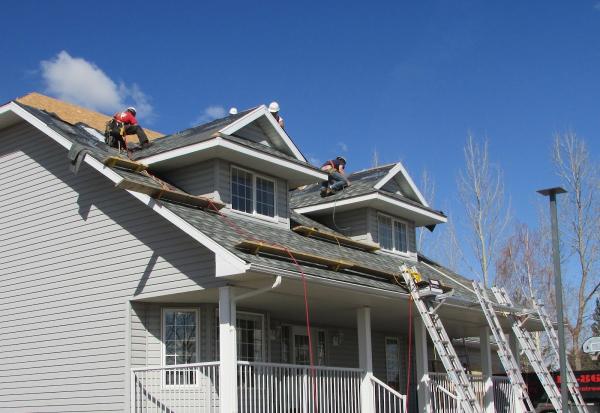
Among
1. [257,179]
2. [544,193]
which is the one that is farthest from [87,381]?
[544,193]

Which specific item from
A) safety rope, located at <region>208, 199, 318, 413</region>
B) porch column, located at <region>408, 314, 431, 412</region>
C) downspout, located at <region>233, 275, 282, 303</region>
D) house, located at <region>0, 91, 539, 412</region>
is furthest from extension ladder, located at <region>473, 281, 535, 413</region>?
downspout, located at <region>233, 275, 282, 303</region>

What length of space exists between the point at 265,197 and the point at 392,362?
7.50 metres

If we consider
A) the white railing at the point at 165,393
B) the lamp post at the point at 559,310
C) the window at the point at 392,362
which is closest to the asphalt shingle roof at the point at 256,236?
the white railing at the point at 165,393

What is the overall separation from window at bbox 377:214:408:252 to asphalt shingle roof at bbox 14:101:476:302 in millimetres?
1607

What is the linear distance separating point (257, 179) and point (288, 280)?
460 centimetres

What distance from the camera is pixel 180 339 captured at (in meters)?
14.2

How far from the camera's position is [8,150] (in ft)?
54.7

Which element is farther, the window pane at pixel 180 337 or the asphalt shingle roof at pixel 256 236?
the window pane at pixel 180 337

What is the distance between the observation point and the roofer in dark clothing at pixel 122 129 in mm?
16312

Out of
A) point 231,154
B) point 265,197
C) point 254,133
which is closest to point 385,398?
point 265,197

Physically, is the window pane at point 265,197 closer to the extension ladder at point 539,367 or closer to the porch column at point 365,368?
the porch column at point 365,368

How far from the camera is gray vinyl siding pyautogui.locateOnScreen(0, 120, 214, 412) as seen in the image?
44.5 ft

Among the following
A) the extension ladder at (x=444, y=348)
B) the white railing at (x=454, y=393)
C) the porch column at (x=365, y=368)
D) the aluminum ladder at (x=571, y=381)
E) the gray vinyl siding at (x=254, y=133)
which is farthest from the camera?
the white railing at (x=454, y=393)

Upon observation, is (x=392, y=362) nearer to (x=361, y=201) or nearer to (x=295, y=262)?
(x=361, y=201)
